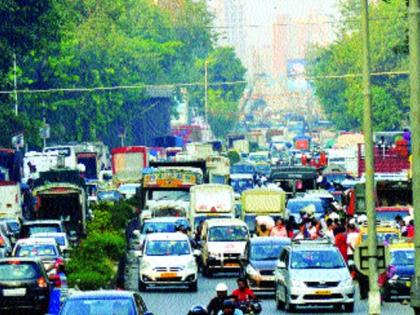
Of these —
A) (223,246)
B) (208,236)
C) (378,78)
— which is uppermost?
(378,78)

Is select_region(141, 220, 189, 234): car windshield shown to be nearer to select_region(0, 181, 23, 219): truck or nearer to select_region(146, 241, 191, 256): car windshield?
select_region(146, 241, 191, 256): car windshield

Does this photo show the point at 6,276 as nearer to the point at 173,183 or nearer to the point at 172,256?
the point at 172,256

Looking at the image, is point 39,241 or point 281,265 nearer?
point 281,265

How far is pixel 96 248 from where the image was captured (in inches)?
1768

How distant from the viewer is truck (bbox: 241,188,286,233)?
6519 centimetres

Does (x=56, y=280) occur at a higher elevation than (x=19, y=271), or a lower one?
lower

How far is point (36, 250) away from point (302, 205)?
2187 cm

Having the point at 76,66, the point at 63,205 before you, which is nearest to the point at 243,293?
the point at 63,205

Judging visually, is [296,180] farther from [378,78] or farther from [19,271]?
[378,78]

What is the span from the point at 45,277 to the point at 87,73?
9340 cm

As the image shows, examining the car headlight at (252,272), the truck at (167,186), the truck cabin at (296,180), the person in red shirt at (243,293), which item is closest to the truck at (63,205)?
→ the truck at (167,186)

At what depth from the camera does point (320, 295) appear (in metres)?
38.8

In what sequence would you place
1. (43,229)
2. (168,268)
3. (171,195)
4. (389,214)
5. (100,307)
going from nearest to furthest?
(100,307), (168,268), (43,229), (389,214), (171,195)

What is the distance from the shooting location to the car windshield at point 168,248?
46.0 meters
